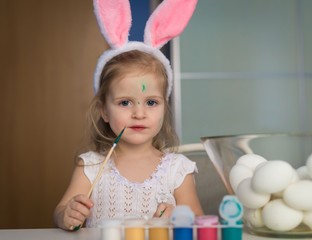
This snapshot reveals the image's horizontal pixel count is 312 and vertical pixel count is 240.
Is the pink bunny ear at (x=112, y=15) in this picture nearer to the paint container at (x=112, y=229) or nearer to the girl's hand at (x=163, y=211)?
the girl's hand at (x=163, y=211)

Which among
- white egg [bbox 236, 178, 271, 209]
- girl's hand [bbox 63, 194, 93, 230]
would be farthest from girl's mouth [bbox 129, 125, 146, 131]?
white egg [bbox 236, 178, 271, 209]

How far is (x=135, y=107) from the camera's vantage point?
111cm

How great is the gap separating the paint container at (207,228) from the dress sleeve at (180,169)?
2.04ft

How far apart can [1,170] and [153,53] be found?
1593 mm

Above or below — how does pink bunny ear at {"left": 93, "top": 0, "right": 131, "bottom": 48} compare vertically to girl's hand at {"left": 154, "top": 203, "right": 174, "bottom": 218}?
above

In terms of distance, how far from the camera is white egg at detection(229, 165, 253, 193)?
2.47 ft

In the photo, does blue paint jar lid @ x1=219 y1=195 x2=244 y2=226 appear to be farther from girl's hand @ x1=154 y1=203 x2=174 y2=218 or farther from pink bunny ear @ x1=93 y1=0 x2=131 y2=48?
pink bunny ear @ x1=93 y1=0 x2=131 y2=48

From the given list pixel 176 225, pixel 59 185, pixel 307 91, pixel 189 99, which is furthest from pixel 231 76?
pixel 176 225

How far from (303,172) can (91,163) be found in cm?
63

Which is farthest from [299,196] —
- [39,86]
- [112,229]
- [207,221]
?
[39,86]

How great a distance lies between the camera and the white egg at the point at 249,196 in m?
0.70

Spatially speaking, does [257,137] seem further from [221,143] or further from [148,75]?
[148,75]

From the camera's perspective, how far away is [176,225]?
0.61 meters

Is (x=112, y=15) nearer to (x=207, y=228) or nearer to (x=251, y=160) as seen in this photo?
(x=251, y=160)
